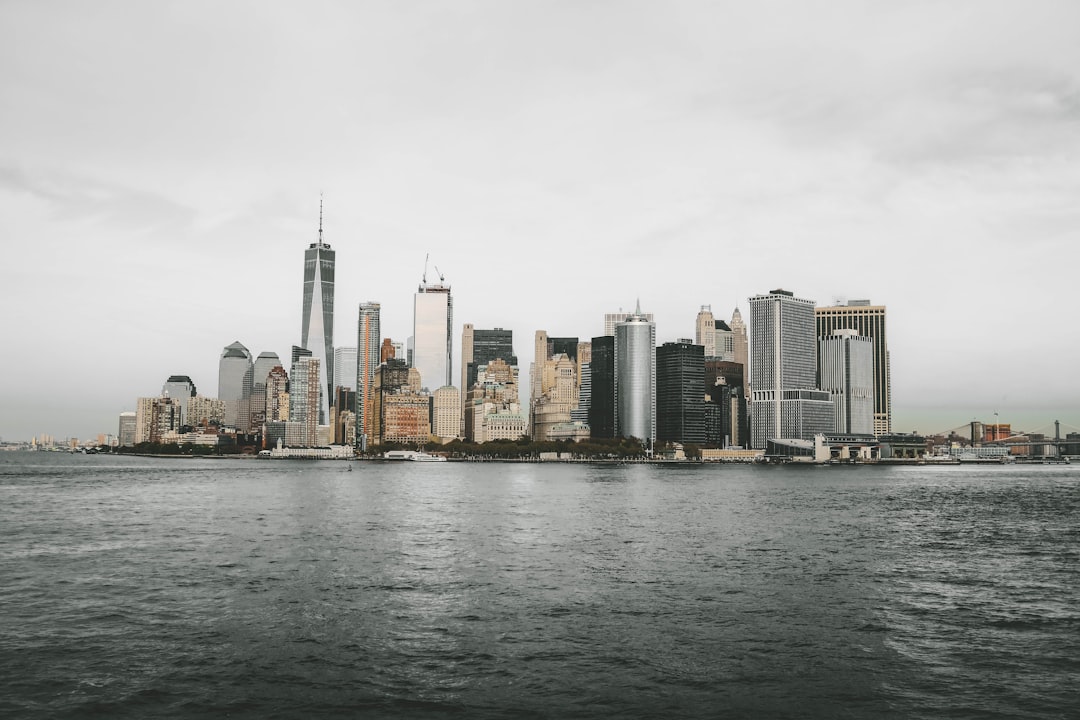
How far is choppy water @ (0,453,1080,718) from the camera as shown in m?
28.5

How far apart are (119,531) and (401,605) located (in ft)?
145

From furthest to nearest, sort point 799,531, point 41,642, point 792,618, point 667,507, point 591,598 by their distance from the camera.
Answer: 1. point 667,507
2. point 799,531
3. point 591,598
4. point 792,618
5. point 41,642

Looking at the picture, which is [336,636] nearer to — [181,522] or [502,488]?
[181,522]

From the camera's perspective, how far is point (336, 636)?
3638 cm

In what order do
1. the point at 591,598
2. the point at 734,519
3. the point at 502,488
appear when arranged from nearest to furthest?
the point at 591,598 → the point at 734,519 → the point at 502,488

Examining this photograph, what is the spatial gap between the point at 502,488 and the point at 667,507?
54160 millimetres

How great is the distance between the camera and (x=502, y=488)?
524 ft

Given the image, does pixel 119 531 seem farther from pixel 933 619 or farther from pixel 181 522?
pixel 933 619

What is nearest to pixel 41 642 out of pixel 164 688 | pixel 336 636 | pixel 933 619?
pixel 164 688

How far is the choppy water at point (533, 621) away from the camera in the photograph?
28.5 meters

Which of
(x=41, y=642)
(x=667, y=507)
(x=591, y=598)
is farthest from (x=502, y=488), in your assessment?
(x=41, y=642)

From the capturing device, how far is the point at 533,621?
39.2 meters

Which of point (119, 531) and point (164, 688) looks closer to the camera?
point (164, 688)

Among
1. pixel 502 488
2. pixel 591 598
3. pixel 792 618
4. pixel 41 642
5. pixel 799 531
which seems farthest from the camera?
pixel 502 488
